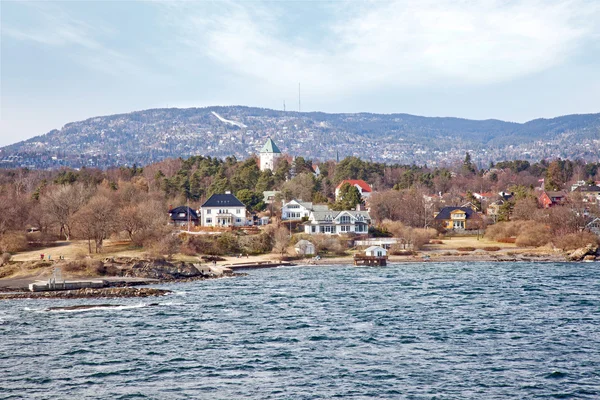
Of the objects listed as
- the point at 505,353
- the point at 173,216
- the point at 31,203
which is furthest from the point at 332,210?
the point at 505,353

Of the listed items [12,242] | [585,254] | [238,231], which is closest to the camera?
[12,242]

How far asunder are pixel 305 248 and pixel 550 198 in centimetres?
4896

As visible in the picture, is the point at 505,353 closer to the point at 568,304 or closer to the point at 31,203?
the point at 568,304

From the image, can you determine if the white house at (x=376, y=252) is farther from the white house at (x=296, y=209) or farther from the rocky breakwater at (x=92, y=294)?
the rocky breakwater at (x=92, y=294)

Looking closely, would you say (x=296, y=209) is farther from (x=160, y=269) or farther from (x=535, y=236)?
(x=160, y=269)

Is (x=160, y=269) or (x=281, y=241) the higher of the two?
(x=281, y=241)

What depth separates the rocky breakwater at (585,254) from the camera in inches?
2844

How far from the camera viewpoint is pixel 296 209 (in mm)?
93500

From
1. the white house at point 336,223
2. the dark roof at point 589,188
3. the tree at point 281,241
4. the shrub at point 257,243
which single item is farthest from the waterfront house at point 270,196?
the dark roof at point 589,188

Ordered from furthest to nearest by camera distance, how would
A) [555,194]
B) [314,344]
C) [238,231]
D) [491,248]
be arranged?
[555,194], [238,231], [491,248], [314,344]

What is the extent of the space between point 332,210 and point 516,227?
74.2 ft

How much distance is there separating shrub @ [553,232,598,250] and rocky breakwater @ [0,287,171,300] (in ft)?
152

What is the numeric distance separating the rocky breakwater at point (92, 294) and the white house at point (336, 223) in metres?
35.4

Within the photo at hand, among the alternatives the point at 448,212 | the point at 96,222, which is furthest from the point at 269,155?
the point at 96,222
